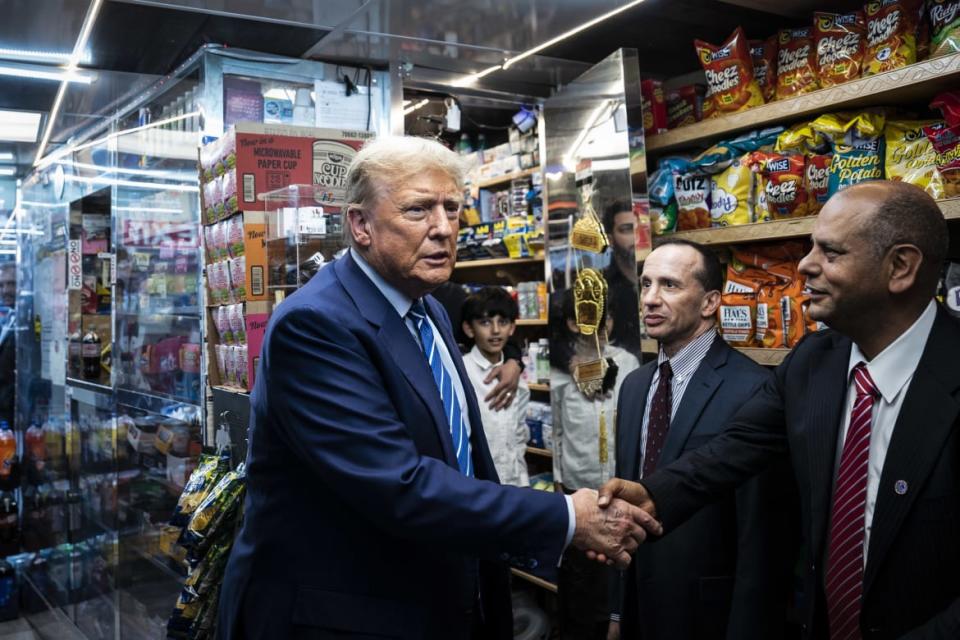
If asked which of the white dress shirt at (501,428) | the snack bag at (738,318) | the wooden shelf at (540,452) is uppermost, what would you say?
the snack bag at (738,318)

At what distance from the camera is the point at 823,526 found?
181 cm

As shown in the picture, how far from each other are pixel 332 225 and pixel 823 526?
1765 millimetres

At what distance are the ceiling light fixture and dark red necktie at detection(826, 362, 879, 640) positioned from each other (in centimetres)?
311

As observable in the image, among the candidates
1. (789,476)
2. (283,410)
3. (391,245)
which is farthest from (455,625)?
(789,476)

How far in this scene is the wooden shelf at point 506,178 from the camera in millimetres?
4922

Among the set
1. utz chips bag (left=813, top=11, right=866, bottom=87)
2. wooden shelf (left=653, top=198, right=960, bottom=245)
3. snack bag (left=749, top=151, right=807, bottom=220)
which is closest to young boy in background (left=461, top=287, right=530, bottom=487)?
wooden shelf (left=653, top=198, right=960, bottom=245)

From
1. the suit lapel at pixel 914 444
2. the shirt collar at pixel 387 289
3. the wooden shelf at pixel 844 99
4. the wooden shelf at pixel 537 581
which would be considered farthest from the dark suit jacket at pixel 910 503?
the wooden shelf at pixel 537 581

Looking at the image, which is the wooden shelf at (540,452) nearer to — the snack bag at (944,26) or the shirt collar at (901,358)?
the snack bag at (944,26)

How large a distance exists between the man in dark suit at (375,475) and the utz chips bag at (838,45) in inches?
71.9

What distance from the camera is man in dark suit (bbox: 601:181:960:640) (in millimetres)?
1616

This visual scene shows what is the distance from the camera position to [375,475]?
1578 mm

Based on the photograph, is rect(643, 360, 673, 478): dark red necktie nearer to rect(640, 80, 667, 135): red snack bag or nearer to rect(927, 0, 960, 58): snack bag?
rect(927, 0, 960, 58): snack bag

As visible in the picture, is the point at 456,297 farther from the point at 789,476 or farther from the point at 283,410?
the point at 283,410

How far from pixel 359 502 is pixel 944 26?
92.4 inches
